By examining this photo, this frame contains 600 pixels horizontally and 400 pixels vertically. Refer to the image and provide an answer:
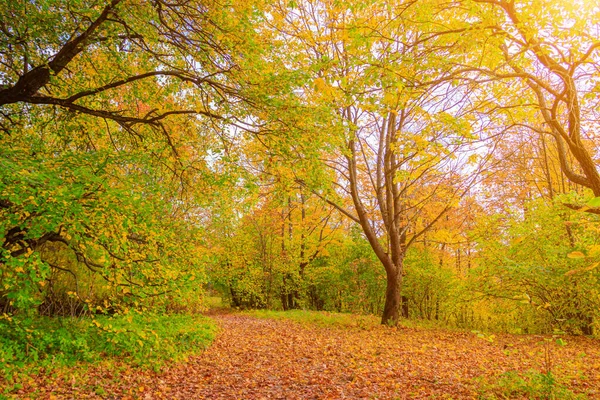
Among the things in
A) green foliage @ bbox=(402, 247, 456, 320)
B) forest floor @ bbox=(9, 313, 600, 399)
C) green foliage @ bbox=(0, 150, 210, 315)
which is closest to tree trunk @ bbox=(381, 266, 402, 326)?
forest floor @ bbox=(9, 313, 600, 399)

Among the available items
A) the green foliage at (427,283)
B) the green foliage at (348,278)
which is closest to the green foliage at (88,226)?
the green foliage at (348,278)

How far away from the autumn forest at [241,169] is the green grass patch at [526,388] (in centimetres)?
3

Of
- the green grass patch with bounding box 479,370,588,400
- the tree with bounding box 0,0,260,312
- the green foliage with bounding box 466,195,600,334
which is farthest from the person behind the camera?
the green foliage with bounding box 466,195,600,334

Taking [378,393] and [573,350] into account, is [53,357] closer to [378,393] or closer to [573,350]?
[378,393]

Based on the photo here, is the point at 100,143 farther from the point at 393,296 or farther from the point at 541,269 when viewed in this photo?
the point at 541,269

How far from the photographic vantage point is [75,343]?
5793mm

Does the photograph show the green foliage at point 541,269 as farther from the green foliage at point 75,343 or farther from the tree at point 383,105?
the green foliage at point 75,343

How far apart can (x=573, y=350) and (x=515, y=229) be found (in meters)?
3.13

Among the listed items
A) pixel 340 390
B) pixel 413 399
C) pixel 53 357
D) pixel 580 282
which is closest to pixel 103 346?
pixel 53 357

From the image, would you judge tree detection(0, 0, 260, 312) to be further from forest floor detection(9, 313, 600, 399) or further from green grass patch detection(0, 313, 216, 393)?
forest floor detection(9, 313, 600, 399)

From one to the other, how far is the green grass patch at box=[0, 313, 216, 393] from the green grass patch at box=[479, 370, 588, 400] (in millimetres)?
4613

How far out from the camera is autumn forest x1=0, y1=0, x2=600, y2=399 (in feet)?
14.3

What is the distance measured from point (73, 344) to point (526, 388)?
6629 millimetres

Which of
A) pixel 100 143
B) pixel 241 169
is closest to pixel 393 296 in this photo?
pixel 241 169
